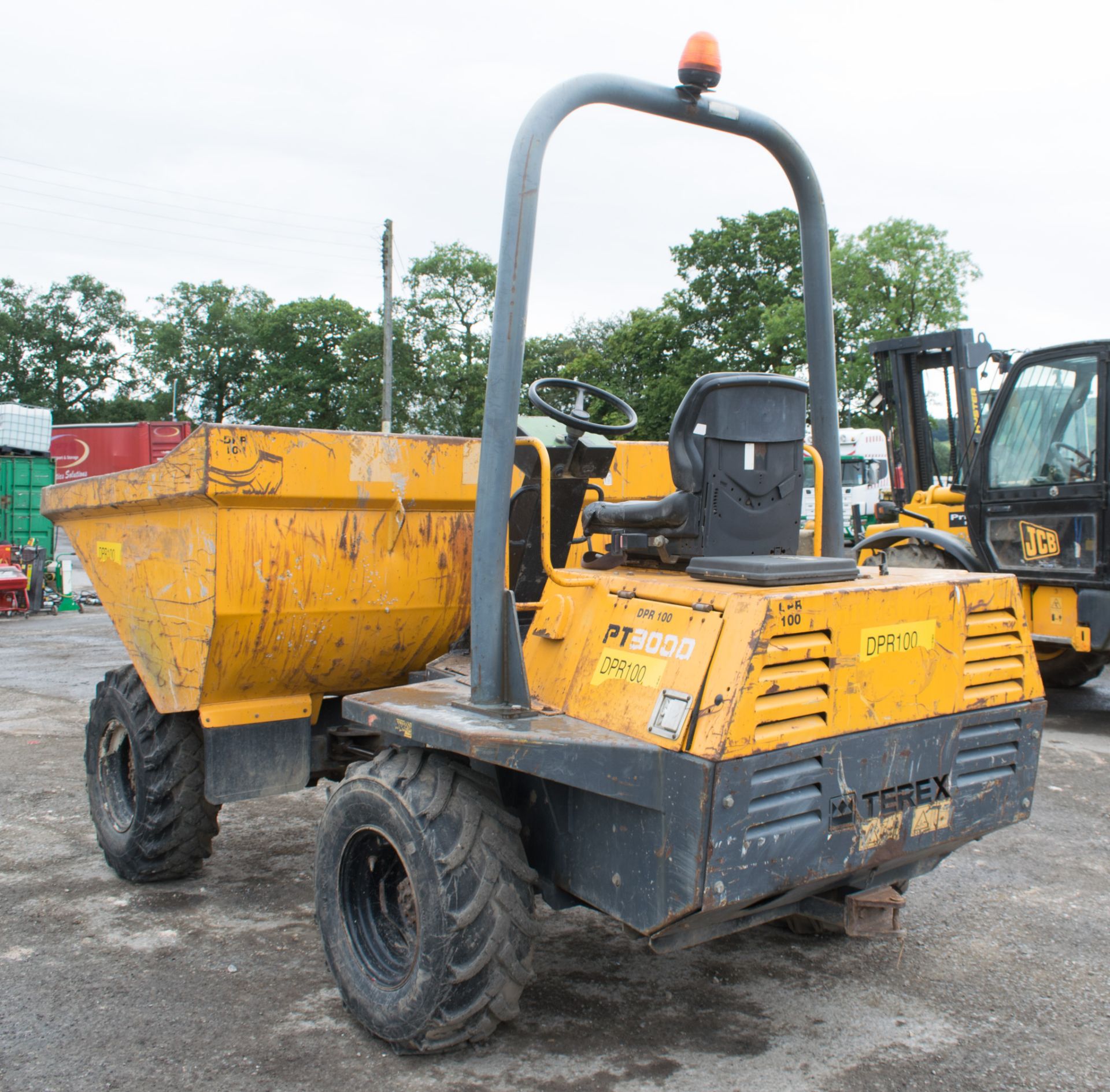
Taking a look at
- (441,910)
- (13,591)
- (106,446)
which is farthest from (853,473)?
(106,446)

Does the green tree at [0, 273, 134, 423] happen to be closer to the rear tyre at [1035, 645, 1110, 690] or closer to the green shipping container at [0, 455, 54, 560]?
the green shipping container at [0, 455, 54, 560]

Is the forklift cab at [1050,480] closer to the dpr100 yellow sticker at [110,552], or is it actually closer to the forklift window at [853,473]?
the dpr100 yellow sticker at [110,552]

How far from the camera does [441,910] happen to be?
9.49 ft

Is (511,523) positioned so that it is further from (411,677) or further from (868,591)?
(868,591)

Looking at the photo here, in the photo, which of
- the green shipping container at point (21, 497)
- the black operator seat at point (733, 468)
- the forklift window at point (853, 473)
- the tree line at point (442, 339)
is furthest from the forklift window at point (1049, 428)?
the tree line at point (442, 339)

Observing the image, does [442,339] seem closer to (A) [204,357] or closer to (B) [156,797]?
(A) [204,357]

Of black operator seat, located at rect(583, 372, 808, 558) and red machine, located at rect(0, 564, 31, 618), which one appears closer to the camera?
black operator seat, located at rect(583, 372, 808, 558)

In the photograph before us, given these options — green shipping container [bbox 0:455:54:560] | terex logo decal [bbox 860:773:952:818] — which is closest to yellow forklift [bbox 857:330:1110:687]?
terex logo decal [bbox 860:773:952:818]

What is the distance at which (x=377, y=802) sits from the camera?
10.3ft

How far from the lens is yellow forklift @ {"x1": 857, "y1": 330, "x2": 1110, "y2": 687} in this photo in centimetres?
698

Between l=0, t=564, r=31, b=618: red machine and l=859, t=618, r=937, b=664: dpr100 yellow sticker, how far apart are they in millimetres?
14598

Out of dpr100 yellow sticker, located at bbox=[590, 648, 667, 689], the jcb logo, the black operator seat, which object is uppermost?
the black operator seat

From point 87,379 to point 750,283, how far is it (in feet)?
126

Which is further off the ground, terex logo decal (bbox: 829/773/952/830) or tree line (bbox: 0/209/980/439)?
tree line (bbox: 0/209/980/439)
